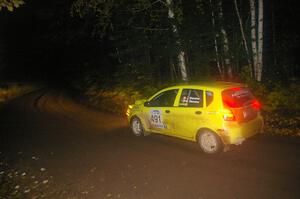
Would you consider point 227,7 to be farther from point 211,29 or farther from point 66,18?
point 66,18

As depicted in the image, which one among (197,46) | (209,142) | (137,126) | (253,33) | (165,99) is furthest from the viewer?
(197,46)

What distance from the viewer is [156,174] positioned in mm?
7633

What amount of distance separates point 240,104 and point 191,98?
4.39 feet

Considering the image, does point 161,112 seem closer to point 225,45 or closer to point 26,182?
point 26,182

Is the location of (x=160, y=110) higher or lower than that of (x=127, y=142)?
higher

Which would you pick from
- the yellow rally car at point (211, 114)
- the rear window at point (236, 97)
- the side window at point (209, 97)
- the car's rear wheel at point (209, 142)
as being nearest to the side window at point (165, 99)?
the yellow rally car at point (211, 114)

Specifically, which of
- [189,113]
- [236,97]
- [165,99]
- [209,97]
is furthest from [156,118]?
[236,97]

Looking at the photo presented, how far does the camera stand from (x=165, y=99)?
32.6 ft

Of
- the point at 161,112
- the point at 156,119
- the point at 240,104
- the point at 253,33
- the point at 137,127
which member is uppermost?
the point at 253,33

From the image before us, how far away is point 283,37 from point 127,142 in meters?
12.8

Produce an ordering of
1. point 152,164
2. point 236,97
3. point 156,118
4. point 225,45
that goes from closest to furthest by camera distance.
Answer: point 152,164, point 236,97, point 156,118, point 225,45

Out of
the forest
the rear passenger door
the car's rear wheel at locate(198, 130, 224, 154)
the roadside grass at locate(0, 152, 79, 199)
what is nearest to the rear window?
the rear passenger door

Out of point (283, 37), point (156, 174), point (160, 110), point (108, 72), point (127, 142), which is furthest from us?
point (108, 72)

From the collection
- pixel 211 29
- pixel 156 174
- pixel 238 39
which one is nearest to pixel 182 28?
pixel 211 29
